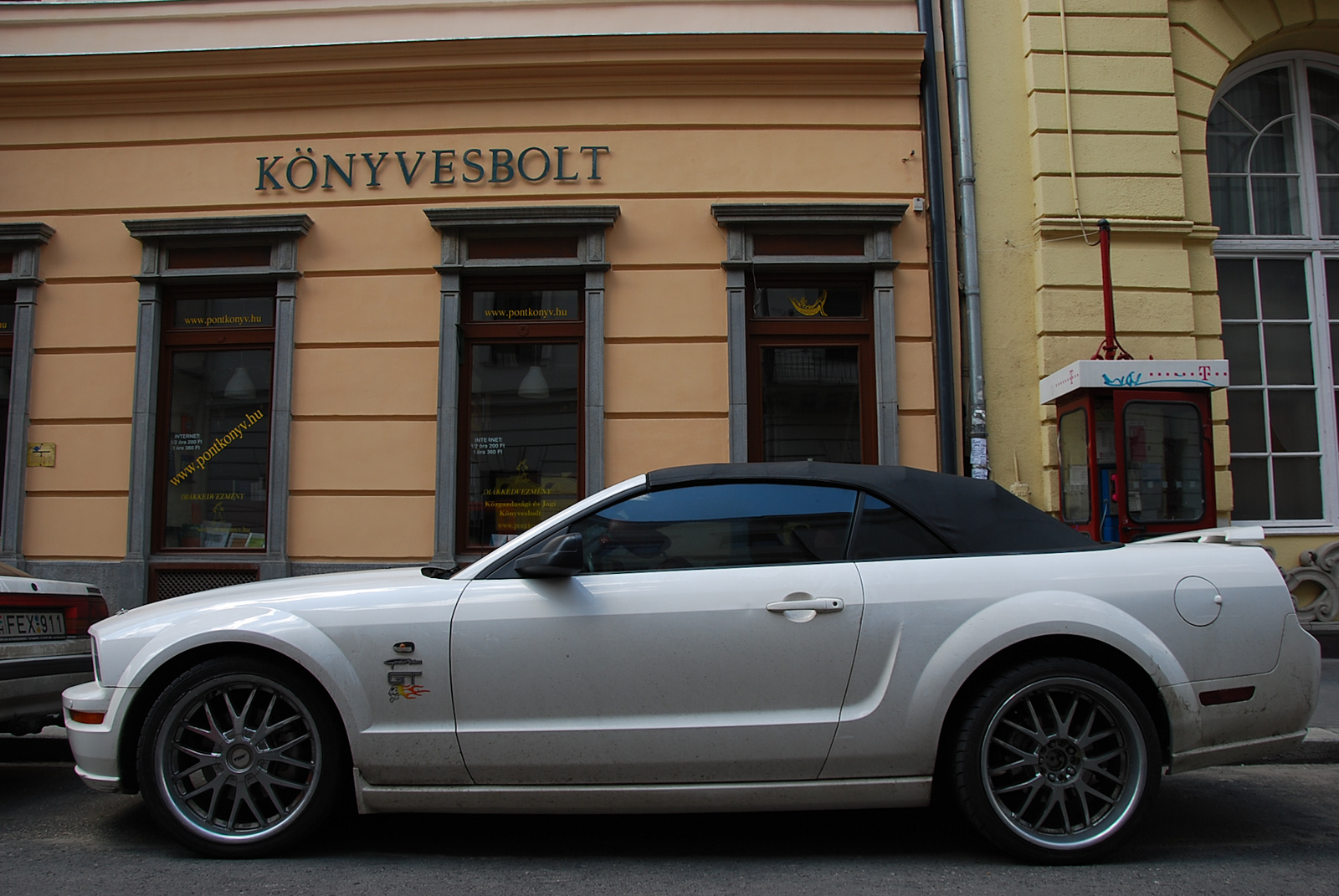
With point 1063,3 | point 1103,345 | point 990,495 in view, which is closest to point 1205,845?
point 990,495

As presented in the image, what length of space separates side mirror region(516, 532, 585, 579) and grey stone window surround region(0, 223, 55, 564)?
7.19m

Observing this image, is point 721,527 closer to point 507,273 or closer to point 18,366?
point 507,273

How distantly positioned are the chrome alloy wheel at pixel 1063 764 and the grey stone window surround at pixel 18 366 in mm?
8554

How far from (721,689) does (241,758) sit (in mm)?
1774

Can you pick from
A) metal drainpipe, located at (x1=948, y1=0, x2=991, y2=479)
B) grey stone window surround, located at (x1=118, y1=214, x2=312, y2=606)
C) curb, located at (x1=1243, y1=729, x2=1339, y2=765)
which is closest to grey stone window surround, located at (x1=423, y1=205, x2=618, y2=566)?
grey stone window surround, located at (x1=118, y1=214, x2=312, y2=606)

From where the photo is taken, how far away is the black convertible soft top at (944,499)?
3350 mm

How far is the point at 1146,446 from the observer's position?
6.77m

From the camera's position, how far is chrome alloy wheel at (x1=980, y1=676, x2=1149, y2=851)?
10.1ft

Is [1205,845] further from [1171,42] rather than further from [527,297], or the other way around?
[1171,42]

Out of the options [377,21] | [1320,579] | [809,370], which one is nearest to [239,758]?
[809,370]

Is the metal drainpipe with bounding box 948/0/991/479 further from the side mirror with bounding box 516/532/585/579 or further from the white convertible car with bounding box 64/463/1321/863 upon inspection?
the side mirror with bounding box 516/532/585/579

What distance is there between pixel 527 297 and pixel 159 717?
5.50 m

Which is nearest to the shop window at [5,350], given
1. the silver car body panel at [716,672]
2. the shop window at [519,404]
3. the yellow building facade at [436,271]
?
the yellow building facade at [436,271]

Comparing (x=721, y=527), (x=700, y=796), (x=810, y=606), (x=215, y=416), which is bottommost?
(x=700, y=796)
